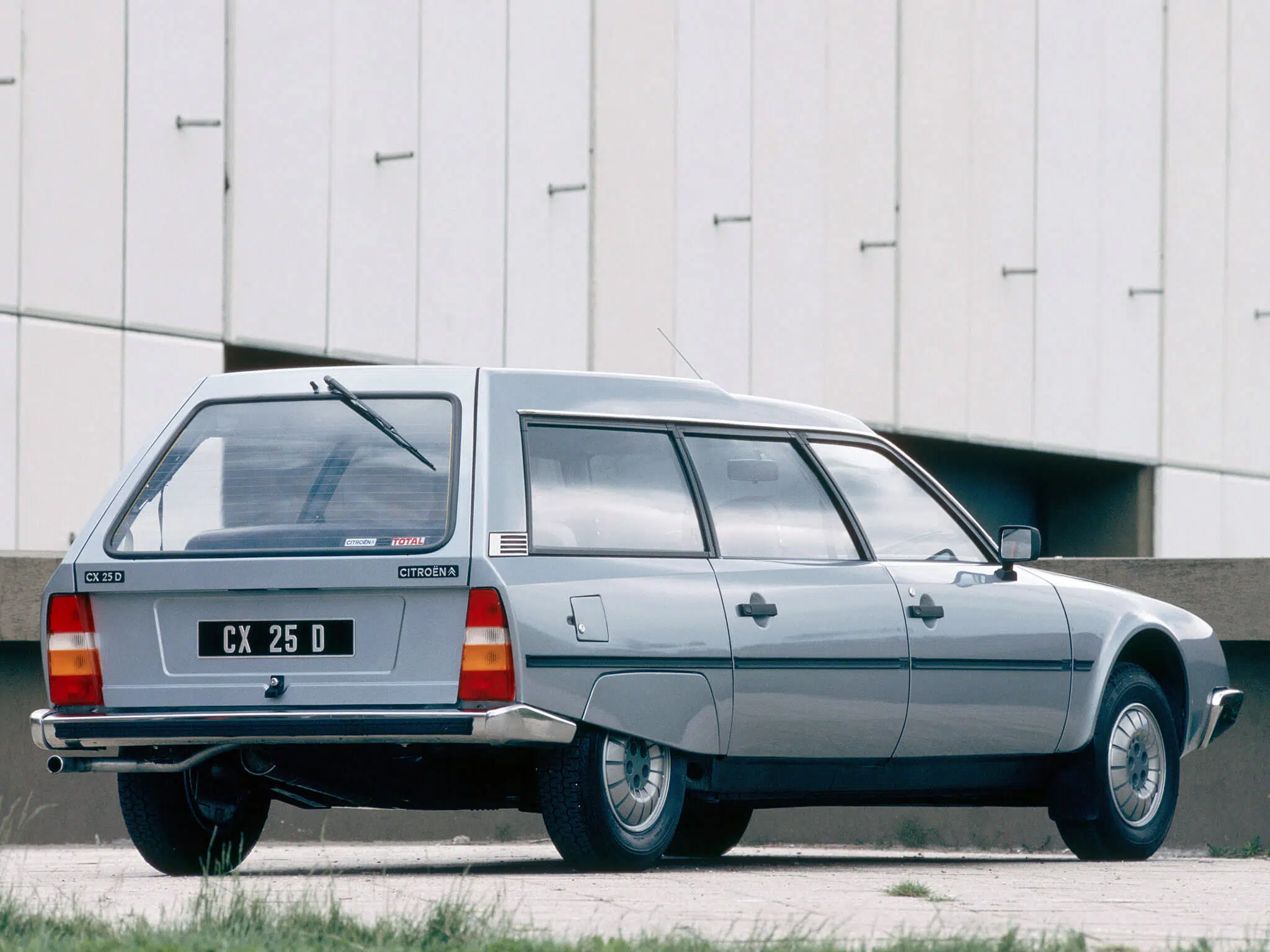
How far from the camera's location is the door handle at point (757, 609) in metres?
7.86

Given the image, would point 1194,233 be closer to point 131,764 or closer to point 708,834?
point 708,834

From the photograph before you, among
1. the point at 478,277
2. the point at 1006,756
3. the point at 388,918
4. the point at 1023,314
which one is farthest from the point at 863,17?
the point at 388,918

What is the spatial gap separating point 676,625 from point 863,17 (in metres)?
20.0

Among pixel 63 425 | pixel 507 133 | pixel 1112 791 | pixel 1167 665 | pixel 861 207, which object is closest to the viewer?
pixel 1112 791

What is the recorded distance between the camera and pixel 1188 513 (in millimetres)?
31984

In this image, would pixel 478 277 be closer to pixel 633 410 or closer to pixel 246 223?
pixel 246 223

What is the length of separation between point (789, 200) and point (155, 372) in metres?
8.66

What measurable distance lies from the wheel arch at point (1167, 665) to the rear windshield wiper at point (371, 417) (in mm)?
3404

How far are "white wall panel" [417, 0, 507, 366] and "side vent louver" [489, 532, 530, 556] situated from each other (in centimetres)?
1433

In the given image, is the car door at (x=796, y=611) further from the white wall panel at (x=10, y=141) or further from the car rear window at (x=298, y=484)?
the white wall panel at (x=10, y=141)

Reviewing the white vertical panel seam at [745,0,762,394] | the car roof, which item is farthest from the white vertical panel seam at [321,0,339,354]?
the car roof

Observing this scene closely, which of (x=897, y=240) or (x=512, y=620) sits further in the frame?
(x=897, y=240)

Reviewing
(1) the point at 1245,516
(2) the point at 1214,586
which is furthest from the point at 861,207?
(2) the point at 1214,586

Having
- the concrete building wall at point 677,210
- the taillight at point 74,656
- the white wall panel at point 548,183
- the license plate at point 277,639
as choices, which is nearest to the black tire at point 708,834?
the license plate at point 277,639
